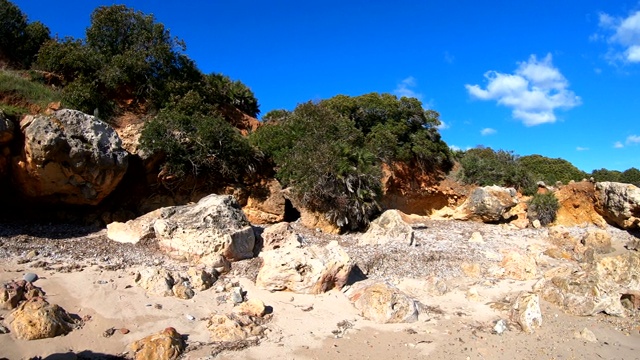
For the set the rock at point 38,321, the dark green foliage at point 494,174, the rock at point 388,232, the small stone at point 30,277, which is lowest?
the rock at point 38,321

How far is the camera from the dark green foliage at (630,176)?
78.1 feet

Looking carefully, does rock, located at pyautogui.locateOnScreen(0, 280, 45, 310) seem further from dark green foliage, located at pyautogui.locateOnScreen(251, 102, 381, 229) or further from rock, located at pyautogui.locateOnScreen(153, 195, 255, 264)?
dark green foliage, located at pyautogui.locateOnScreen(251, 102, 381, 229)

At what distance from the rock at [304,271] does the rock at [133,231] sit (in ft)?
11.3

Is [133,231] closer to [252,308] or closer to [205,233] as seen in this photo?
[205,233]

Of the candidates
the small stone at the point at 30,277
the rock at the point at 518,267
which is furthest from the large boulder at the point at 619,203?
the small stone at the point at 30,277

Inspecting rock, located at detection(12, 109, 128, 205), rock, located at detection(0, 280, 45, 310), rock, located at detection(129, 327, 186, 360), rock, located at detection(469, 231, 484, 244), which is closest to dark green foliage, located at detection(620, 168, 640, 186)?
rock, located at detection(469, 231, 484, 244)

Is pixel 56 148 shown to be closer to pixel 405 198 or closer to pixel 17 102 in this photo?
pixel 17 102

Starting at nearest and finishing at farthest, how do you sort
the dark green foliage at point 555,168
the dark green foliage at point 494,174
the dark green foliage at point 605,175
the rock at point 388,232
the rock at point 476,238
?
the rock at point 388,232, the rock at point 476,238, the dark green foliage at point 494,174, the dark green foliage at point 605,175, the dark green foliage at point 555,168

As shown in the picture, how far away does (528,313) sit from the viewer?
7.64 m

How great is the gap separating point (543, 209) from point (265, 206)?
1180cm

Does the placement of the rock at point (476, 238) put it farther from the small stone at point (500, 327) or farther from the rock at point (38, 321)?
the rock at point (38, 321)

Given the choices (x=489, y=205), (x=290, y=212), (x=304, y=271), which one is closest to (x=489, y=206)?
(x=489, y=205)

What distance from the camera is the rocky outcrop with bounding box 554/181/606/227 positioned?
651 inches

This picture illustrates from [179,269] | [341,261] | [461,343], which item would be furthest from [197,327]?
[461,343]
